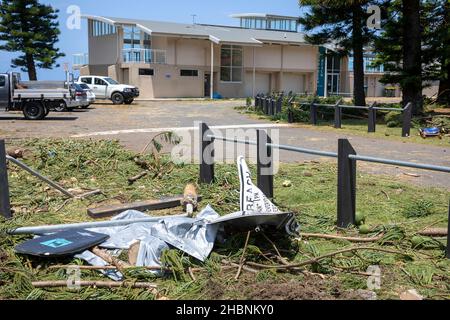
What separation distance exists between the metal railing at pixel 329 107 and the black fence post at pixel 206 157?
9885 millimetres

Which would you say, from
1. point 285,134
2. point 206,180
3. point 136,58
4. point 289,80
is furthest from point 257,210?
point 289,80

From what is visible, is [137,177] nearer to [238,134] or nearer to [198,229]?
[198,229]

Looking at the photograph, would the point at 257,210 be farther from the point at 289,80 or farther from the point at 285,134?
the point at 289,80

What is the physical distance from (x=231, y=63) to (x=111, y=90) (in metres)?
15.5

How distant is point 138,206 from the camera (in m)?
6.54

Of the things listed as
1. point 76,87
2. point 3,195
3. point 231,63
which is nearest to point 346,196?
point 3,195

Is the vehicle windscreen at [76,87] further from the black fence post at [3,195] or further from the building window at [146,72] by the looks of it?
the black fence post at [3,195]

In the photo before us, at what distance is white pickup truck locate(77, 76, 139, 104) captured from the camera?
3403cm

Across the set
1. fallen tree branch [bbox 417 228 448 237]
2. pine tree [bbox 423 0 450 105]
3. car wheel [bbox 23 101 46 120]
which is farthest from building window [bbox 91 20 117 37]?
fallen tree branch [bbox 417 228 448 237]

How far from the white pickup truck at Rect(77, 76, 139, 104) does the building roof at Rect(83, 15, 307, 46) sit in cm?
748

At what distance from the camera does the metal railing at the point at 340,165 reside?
18.0 ft

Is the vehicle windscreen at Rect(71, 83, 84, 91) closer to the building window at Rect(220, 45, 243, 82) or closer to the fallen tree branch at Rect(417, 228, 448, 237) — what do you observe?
the building window at Rect(220, 45, 243, 82)

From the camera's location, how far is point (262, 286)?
413 centimetres

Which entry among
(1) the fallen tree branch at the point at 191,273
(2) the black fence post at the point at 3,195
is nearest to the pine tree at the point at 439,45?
(2) the black fence post at the point at 3,195
